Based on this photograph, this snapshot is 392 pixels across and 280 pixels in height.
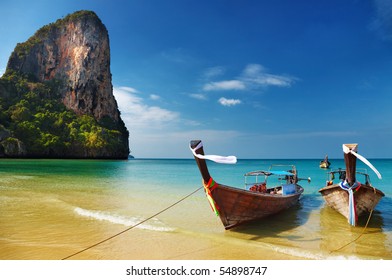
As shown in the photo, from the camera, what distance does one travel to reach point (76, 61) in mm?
88500

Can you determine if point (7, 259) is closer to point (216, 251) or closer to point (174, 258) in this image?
point (174, 258)

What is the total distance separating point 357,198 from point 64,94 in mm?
93736

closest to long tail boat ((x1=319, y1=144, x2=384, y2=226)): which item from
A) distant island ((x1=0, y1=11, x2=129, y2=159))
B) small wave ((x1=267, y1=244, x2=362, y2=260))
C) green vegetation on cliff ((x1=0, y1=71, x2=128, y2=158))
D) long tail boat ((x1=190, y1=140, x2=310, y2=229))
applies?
long tail boat ((x1=190, y1=140, x2=310, y2=229))

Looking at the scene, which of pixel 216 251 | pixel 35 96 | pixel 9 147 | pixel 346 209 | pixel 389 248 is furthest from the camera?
A: pixel 35 96

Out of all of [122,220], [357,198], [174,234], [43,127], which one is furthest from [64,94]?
[357,198]

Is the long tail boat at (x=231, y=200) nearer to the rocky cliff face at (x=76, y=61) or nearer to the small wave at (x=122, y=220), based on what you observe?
the small wave at (x=122, y=220)

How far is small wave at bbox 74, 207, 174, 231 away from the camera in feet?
29.6

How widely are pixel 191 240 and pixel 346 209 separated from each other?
621 cm

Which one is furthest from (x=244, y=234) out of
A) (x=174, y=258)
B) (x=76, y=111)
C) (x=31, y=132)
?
(x=76, y=111)

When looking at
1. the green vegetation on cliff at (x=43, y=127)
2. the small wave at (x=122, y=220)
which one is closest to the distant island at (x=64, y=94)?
the green vegetation on cliff at (x=43, y=127)

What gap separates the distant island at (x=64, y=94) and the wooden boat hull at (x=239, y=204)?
67116 mm

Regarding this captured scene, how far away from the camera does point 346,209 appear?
33.1 ft

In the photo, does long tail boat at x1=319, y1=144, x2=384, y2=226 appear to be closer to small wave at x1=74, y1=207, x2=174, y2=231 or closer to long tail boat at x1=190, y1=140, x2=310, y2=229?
long tail boat at x1=190, y1=140, x2=310, y2=229

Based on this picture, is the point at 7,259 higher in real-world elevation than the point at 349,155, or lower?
lower
